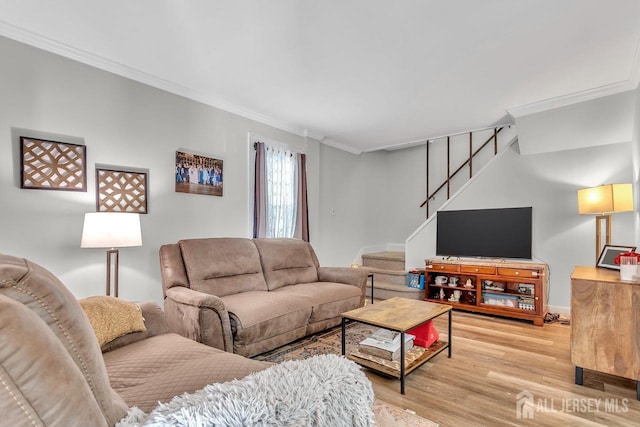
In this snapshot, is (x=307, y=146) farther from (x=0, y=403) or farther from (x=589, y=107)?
(x=0, y=403)

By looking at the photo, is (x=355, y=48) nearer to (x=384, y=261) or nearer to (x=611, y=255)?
(x=611, y=255)

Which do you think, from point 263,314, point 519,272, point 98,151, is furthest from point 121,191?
point 519,272

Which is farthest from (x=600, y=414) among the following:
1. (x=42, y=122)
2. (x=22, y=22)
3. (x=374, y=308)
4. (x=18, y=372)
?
(x=22, y=22)

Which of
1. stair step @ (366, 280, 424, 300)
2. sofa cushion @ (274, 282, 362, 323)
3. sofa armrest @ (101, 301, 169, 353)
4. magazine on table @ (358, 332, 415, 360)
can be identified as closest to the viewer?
sofa armrest @ (101, 301, 169, 353)

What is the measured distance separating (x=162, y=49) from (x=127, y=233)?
1457 millimetres

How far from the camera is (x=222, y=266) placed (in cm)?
305

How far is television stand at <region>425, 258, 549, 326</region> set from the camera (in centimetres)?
363

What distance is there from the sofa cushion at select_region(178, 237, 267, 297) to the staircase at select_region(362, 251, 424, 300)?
2167 mm

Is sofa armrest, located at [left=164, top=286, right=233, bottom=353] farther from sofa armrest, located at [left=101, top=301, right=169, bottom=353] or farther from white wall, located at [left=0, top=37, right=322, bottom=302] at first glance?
white wall, located at [left=0, top=37, right=322, bottom=302]

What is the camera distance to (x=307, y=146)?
4.82 m

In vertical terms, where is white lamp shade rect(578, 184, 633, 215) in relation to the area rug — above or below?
above

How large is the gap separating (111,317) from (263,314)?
1111mm

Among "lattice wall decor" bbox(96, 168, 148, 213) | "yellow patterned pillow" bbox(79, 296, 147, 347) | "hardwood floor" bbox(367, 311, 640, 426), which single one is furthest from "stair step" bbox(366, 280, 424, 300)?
"yellow patterned pillow" bbox(79, 296, 147, 347)

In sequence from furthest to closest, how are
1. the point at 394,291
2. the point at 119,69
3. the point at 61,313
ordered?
the point at 394,291
the point at 119,69
the point at 61,313
